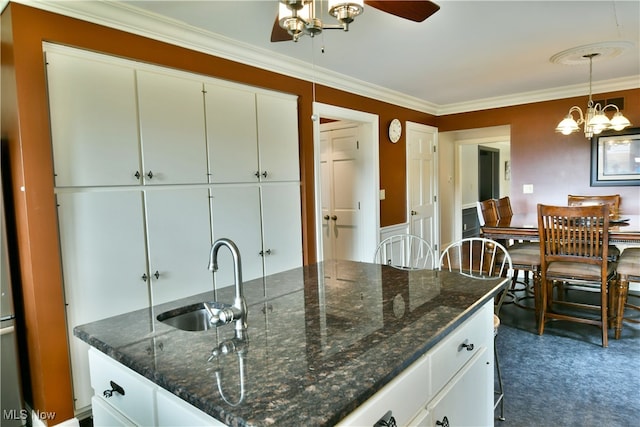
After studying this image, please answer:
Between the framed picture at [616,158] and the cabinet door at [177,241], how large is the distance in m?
4.38

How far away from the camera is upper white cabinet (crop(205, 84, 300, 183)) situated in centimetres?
278

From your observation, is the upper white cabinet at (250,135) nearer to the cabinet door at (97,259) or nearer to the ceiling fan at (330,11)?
the cabinet door at (97,259)

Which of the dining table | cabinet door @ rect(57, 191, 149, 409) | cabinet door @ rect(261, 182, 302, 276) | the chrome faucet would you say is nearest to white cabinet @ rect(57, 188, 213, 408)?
cabinet door @ rect(57, 191, 149, 409)

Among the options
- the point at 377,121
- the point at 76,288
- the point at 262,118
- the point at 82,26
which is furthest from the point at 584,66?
the point at 76,288

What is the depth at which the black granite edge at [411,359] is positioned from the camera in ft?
2.77

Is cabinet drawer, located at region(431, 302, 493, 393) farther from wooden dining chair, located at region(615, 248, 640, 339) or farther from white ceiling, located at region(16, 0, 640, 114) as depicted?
wooden dining chair, located at region(615, 248, 640, 339)

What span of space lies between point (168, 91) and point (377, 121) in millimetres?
2514

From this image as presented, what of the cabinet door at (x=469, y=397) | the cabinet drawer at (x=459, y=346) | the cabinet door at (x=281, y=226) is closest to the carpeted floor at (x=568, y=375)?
the cabinet door at (x=469, y=397)

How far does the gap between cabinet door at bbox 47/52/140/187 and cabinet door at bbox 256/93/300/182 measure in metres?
1.01

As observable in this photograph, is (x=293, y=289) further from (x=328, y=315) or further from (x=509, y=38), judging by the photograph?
(x=509, y=38)

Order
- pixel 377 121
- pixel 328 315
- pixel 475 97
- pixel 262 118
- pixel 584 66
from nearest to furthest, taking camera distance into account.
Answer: pixel 328 315 → pixel 262 118 → pixel 584 66 → pixel 377 121 → pixel 475 97

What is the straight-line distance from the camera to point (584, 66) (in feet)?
A: 12.2

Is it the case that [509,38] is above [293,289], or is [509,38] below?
Result: above

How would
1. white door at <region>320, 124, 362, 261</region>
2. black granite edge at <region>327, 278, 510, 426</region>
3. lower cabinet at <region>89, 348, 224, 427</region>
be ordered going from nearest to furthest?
black granite edge at <region>327, 278, 510, 426</region>, lower cabinet at <region>89, 348, 224, 427</region>, white door at <region>320, 124, 362, 261</region>
